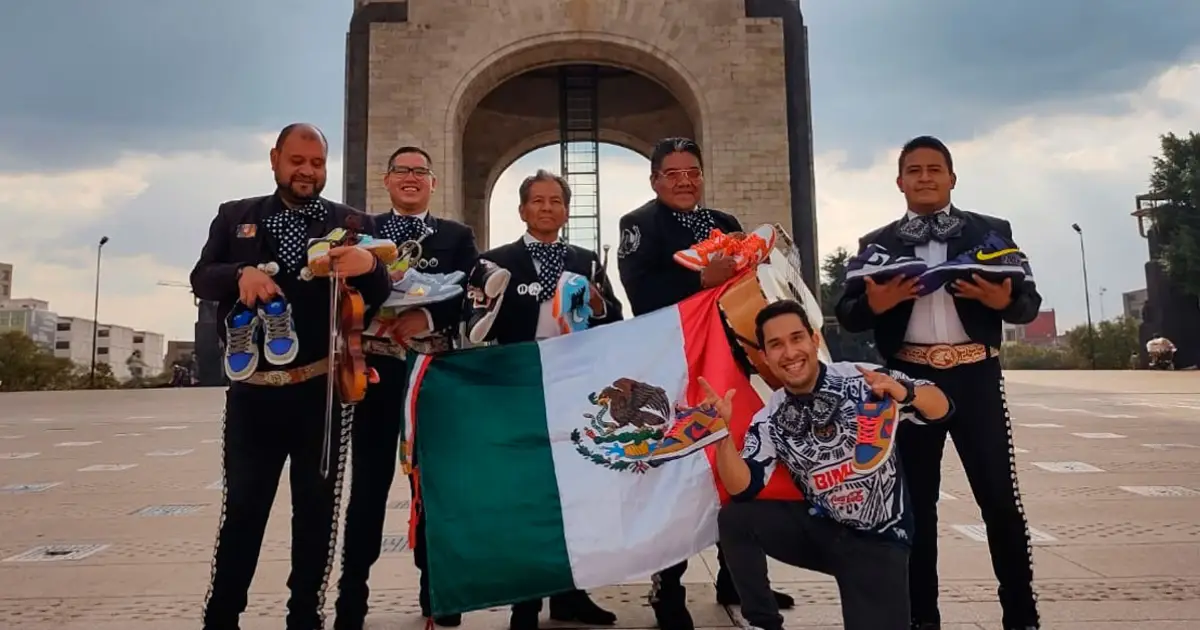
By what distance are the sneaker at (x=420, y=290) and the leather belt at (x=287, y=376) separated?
390 millimetres

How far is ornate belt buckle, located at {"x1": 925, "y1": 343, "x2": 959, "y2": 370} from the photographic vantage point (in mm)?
2643

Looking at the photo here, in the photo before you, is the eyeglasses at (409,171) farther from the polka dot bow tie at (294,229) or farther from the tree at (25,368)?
the tree at (25,368)

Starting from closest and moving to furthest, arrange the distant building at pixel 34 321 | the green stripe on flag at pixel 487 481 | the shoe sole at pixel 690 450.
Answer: the green stripe on flag at pixel 487 481
the shoe sole at pixel 690 450
the distant building at pixel 34 321

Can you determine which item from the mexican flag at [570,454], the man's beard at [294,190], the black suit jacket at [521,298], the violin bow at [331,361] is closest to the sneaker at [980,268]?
the mexican flag at [570,454]

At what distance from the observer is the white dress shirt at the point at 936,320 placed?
2.67 metres

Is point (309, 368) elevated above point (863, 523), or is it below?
above

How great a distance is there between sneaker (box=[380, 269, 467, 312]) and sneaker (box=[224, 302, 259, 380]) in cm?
48

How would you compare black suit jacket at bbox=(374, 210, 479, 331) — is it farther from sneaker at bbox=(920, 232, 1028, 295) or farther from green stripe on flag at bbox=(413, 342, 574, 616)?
sneaker at bbox=(920, 232, 1028, 295)

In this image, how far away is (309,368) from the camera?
256 centimetres

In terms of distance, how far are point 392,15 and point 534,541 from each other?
15705mm

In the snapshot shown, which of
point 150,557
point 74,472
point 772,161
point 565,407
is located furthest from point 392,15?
point 565,407

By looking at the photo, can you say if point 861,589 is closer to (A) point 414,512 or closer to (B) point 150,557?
(A) point 414,512

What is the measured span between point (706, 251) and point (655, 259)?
0.33 m

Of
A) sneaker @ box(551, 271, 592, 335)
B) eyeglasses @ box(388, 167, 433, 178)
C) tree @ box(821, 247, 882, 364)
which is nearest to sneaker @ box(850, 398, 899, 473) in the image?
sneaker @ box(551, 271, 592, 335)
